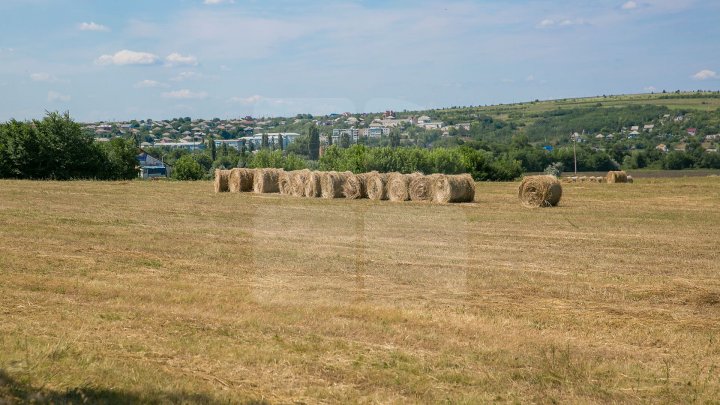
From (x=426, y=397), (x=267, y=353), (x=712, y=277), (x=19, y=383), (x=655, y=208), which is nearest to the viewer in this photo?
(x=19, y=383)

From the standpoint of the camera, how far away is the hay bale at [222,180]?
33.7 meters

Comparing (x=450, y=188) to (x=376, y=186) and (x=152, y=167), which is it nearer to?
(x=376, y=186)

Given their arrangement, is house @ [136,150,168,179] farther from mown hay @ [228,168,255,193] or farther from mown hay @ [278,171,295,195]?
mown hay @ [278,171,295,195]

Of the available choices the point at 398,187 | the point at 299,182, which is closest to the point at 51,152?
the point at 299,182

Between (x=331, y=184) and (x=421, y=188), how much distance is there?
3.60 metres

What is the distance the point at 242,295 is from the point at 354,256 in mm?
4354

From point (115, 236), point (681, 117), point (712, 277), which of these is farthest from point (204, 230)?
point (681, 117)

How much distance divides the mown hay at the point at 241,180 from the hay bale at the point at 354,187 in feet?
15.9

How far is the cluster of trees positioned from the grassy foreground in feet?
83.5

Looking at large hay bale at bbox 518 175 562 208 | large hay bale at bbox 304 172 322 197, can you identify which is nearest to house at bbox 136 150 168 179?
large hay bale at bbox 304 172 322 197

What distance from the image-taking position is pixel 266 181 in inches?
1287

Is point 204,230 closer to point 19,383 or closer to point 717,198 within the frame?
point 19,383

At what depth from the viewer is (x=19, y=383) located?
253 inches

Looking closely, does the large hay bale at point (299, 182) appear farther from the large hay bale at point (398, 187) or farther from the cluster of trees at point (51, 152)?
the cluster of trees at point (51, 152)
